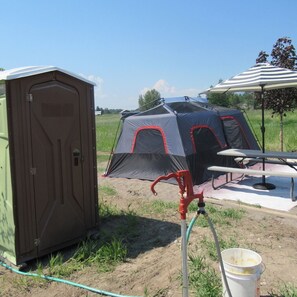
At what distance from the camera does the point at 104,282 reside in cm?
337

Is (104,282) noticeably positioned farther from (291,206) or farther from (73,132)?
(291,206)

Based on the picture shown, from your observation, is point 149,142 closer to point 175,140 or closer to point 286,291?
point 175,140

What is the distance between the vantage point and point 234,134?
8.96 metres

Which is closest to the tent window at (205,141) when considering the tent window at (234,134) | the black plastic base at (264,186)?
the tent window at (234,134)

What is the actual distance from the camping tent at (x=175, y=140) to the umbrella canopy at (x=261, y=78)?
116cm

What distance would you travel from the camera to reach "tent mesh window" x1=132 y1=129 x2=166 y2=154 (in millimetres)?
7827

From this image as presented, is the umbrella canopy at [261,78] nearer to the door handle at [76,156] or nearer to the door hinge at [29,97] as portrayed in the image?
the door handle at [76,156]

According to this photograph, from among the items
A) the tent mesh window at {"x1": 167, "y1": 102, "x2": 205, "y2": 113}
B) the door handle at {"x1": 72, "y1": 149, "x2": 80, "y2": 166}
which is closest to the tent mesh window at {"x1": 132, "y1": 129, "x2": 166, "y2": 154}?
the tent mesh window at {"x1": 167, "y1": 102, "x2": 205, "y2": 113}

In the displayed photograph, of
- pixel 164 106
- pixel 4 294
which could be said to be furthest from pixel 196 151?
pixel 4 294

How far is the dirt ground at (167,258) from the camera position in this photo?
320cm

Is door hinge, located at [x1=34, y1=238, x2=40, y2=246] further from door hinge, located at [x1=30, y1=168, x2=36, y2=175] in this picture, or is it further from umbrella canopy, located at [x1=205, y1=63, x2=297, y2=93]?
umbrella canopy, located at [x1=205, y1=63, x2=297, y2=93]

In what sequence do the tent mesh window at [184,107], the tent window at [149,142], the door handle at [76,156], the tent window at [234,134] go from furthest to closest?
the tent window at [234,134]
the tent mesh window at [184,107]
the tent window at [149,142]
the door handle at [76,156]

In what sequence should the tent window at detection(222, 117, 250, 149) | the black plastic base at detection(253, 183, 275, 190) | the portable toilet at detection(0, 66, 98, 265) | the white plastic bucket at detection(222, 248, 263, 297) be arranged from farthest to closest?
the tent window at detection(222, 117, 250, 149) → the black plastic base at detection(253, 183, 275, 190) → the portable toilet at detection(0, 66, 98, 265) → the white plastic bucket at detection(222, 248, 263, 297)

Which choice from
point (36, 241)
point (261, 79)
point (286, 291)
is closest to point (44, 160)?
point (36, 241)
